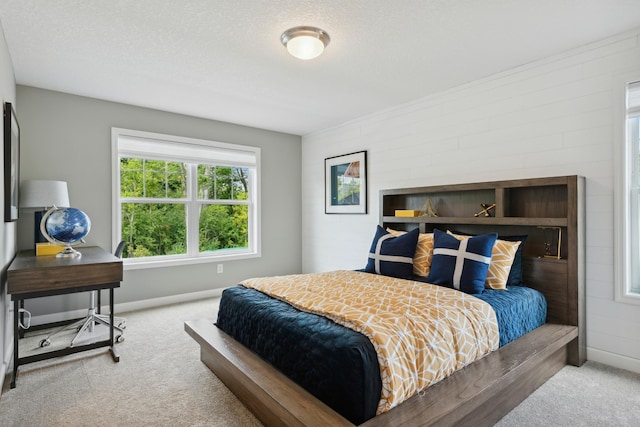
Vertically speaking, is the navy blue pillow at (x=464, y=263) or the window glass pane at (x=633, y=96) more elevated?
the window glass pane at (x=633, y=96)

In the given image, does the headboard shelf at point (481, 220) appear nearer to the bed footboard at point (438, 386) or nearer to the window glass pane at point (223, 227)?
the bed footboard at point (438, 386)

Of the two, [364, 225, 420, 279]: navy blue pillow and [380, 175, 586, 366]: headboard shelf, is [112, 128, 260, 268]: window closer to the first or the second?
[364, 225, 420, 279]: navy blue pillow

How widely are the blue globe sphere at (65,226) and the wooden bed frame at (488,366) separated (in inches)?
48.6

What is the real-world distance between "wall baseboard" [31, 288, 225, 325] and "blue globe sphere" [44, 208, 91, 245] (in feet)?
4.07

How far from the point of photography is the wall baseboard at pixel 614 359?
250cm

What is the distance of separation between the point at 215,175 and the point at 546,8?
3.99 metres

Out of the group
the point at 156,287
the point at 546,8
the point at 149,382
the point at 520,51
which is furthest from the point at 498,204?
the point at 156,287

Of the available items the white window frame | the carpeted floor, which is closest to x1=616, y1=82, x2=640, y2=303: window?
the white window frame

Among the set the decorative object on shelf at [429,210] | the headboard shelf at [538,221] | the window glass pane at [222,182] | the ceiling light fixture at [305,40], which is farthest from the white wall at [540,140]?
the window glass pane at [222,182]

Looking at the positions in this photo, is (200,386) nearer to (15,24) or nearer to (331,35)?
(331,35)

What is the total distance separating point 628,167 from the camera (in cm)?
254

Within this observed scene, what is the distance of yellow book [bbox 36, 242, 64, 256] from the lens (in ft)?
10.0

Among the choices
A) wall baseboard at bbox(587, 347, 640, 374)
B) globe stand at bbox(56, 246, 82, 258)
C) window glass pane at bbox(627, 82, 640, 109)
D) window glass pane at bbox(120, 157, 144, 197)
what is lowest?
wall baseboard at bbox(587, 347, 640, 374)

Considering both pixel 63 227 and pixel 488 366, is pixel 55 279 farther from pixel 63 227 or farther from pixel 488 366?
pixel 488 366
